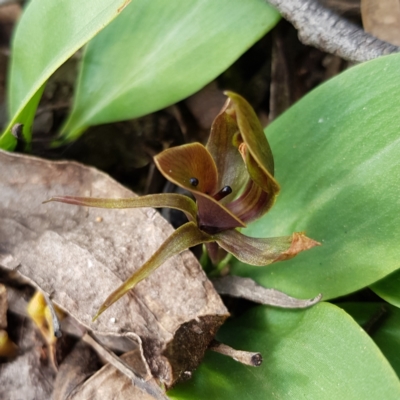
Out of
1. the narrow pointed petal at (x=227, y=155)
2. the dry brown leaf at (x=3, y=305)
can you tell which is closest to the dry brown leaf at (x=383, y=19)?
the narrow pointed petal at (x=227, y=155)

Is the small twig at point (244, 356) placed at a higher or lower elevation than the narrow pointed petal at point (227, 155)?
lower

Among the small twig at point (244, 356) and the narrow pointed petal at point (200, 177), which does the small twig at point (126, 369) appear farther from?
the narrow pointed petal at point (200, 177)

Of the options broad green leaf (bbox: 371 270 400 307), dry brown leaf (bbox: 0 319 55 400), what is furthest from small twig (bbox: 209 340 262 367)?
dry brown leaf (bbox: 0 319 55 400)

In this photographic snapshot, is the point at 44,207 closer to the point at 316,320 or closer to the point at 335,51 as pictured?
the point at 316,320

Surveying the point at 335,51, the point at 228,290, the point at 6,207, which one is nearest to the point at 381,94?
the point at 335,51

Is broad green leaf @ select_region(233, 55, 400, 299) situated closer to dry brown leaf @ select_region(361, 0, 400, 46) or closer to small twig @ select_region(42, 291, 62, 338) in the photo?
dry brown leaf @ select_region(361, 0, 400, 46)

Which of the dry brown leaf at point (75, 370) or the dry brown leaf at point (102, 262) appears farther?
the dry brown leaf at point (75, 370)

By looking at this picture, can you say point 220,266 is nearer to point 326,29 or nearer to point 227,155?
point 227,155
